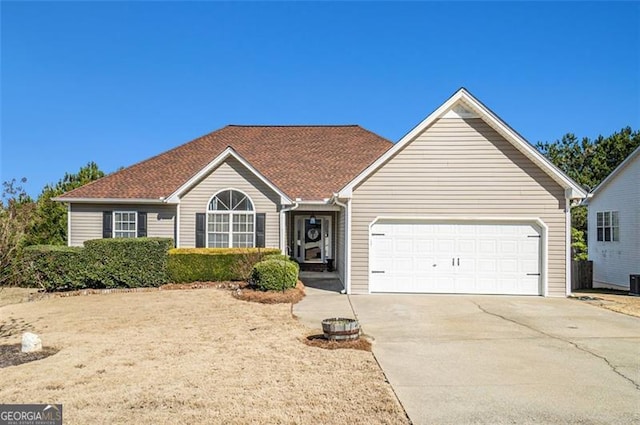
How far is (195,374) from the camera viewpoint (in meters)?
6.12

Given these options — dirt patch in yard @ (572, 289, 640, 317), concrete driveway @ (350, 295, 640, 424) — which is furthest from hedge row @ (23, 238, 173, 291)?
dirt patch in yard @ (572, 289, 640, 317)

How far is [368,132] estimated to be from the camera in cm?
2377

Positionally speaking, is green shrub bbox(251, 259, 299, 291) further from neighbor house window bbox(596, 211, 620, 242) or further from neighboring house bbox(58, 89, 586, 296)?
neighbor house window bbox(596, 211, 620, 242)

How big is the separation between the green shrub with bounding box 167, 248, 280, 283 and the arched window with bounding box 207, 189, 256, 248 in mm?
1471

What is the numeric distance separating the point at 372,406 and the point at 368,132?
20.0 meters

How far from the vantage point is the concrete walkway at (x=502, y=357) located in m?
4.97

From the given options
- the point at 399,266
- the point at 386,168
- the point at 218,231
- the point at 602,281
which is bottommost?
the point at 602,281

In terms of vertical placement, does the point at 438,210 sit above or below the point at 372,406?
above

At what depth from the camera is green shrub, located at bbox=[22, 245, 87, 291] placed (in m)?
13.9

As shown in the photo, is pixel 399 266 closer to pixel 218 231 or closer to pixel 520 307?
pixel 520 307

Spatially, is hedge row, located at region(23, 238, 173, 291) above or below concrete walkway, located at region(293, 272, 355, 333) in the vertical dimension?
above

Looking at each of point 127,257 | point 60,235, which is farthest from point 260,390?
point 60,235

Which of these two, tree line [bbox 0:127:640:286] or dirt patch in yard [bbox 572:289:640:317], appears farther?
dirt patch in yard [bbox 572:289:640:317]

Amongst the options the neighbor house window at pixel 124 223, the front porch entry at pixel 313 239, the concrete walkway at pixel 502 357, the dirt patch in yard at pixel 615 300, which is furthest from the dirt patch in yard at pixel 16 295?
the dirt patch in yard at pixel 615 300
